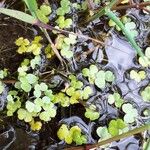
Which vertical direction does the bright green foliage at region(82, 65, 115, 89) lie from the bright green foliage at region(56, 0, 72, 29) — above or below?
below

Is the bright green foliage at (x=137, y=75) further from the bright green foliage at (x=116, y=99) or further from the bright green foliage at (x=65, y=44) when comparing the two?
the bright green foliage at (x=65, y=44)

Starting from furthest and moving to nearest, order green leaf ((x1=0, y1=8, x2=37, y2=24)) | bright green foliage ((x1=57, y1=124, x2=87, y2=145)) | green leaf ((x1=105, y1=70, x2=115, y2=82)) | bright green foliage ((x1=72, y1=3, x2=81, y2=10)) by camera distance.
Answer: bright green foliage ((x1=72, y1=3, x2=81, y2=10)) < green leaf ((x1=105, y1=70, x2=115, y2=82)) < bright green foliage ((x1=57, y1=124, x2=87, y2=145)) < green leaf ((x1=0, y1=8, x2=37, y2=24))

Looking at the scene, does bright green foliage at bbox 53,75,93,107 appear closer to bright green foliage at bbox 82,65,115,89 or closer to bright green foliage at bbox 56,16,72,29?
bright green foliage at bbox 82,65,115,89

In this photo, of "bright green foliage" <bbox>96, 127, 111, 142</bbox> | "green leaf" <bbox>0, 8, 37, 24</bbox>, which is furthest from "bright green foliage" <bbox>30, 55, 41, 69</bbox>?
"bright green foliage" <bbox>96, 127, 111, 142</bbox>

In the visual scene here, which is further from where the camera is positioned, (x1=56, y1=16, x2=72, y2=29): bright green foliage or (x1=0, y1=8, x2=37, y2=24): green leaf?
(x1=56, y1=16, x2=72, y2=29): bright green foliage

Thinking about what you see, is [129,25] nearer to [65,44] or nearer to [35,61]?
[65,44]

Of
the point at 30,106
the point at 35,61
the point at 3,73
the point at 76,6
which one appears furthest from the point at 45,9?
the point at 30,106
